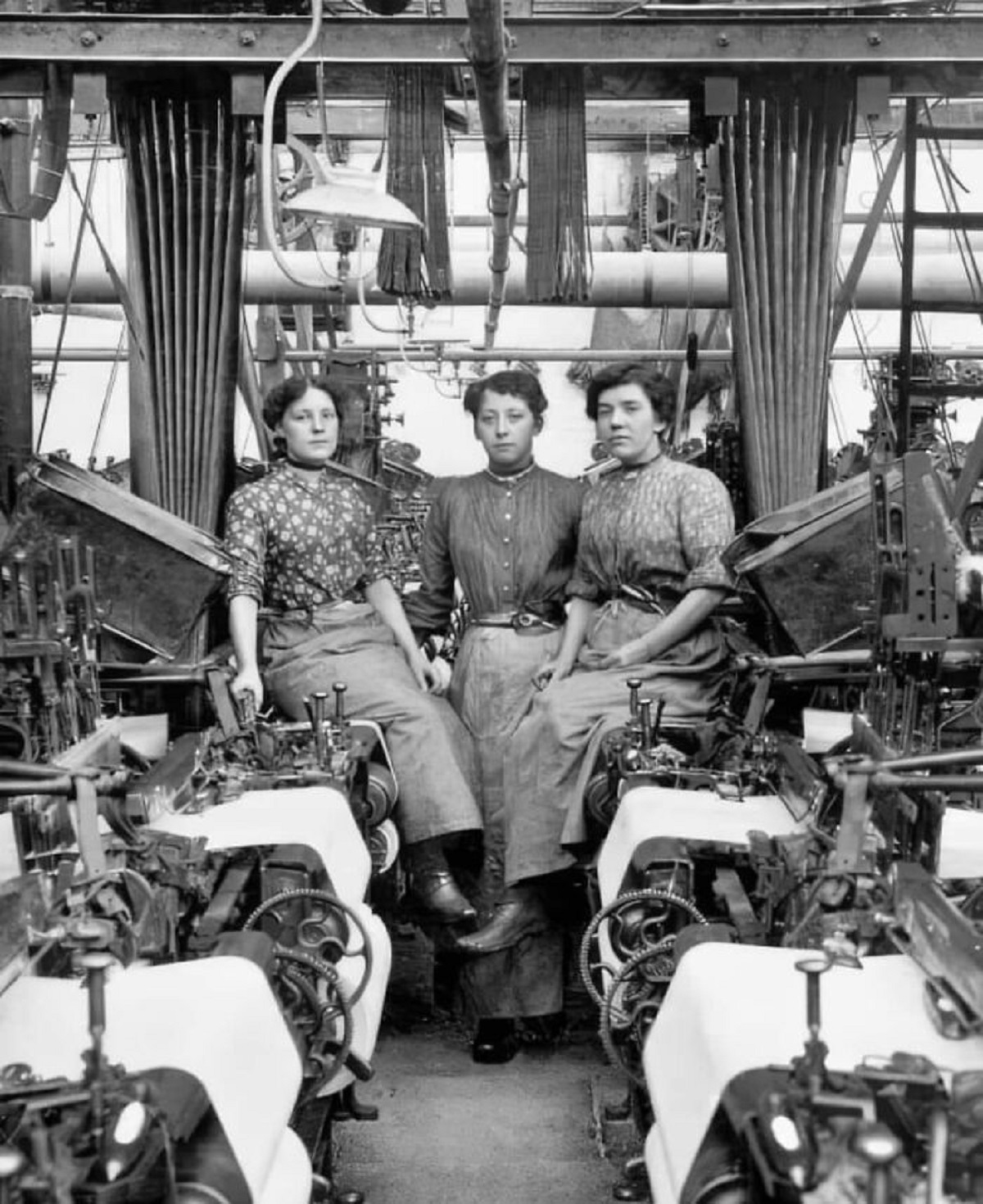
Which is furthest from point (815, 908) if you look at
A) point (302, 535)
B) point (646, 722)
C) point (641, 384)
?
point (302, 535)

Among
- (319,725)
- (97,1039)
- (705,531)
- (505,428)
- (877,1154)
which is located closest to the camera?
(877,1154)

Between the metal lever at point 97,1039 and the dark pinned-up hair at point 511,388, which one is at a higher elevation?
the dark pinned-up hair at point 511,388

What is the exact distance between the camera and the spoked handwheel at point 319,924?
327 centimetres

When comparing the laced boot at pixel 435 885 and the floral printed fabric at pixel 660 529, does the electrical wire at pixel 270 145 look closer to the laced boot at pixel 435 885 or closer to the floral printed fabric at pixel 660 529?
the floral printed fabric at pixel 660 529

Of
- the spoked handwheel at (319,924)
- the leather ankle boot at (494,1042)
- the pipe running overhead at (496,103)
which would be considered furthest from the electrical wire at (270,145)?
the leather ankle boot at (494,1042)

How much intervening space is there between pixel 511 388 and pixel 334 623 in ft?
3.18

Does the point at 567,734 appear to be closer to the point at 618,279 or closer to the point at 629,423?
the point at 629,423

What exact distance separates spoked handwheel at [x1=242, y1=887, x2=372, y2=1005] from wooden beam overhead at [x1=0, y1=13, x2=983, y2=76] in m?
2.97

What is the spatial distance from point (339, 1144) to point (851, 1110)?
96.9 inches

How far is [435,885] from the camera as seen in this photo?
5.20 metres

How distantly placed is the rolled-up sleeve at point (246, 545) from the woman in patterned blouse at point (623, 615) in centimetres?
97

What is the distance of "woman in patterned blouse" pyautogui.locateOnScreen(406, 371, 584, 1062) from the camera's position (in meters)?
5.55

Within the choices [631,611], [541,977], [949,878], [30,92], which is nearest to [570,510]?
[631,611]

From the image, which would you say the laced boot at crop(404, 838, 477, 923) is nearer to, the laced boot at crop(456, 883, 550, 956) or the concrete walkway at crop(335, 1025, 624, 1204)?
the laced boot at crop(456, 883, 550, 956)
